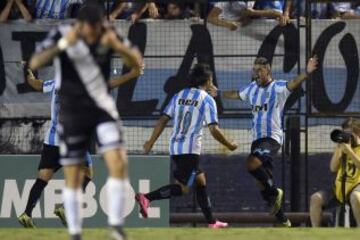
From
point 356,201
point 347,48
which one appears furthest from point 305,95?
point 356,201

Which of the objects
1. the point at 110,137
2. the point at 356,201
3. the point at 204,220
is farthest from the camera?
the point at 204,220

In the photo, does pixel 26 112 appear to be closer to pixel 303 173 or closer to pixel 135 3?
pixel 135 3

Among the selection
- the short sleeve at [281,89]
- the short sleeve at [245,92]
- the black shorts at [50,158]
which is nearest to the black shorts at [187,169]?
the black shorts at [50,158]

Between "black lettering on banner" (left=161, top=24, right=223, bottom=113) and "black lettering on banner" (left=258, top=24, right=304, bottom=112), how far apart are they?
0.73 meters

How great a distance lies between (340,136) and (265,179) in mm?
1192

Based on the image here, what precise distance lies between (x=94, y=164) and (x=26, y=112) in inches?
56.0

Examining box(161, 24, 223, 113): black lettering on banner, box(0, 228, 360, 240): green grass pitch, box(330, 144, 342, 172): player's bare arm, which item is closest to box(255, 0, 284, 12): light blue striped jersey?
box(161, 24, 223, 113): black lettering on banner

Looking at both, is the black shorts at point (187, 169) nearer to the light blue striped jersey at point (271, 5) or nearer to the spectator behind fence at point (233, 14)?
the spectator behind fence at point (233, 14)

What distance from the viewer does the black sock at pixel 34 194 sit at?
15216 mm

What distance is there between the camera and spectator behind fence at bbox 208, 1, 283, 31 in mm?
17297

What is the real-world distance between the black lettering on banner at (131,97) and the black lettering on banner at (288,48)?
1650 mm

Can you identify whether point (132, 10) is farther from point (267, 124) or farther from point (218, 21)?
point (267, 124)

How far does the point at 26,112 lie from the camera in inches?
674

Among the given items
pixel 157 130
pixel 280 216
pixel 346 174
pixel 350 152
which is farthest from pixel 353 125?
pixel 157 130
